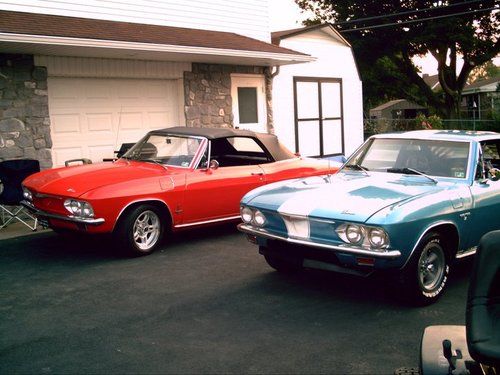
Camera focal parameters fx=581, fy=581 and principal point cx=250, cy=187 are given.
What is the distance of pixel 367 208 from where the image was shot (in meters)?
4.77

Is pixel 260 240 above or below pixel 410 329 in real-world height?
above

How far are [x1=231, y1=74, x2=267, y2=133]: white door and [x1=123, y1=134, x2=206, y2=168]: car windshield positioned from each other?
18.7 ft

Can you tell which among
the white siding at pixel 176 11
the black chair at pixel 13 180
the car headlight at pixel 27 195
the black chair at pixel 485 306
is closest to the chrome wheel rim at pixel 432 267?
the black chair at pixel 485 306

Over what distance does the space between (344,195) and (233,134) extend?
3196 millimetres

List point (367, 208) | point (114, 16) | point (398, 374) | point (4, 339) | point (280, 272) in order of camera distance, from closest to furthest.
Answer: point (398, 374) → point (4, 339) → point (367, 208) → point (280, 272) → point (114, 16)

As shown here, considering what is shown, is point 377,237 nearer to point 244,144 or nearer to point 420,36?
point 244,144

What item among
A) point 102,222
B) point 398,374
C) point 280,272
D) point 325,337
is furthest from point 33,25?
point 398,374

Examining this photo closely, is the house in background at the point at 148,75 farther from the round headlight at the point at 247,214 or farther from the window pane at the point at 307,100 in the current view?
the round headlight at the point at 247,214

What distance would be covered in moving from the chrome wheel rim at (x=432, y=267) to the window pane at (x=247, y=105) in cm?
913

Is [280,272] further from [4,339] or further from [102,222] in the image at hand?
[4,339]

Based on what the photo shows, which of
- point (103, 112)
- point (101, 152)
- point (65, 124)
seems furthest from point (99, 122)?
point (65, 124)

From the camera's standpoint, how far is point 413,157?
607 centimetres

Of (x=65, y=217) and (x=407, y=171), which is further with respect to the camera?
(x=65, y=217)

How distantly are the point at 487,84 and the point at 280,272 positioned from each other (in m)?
46.4
